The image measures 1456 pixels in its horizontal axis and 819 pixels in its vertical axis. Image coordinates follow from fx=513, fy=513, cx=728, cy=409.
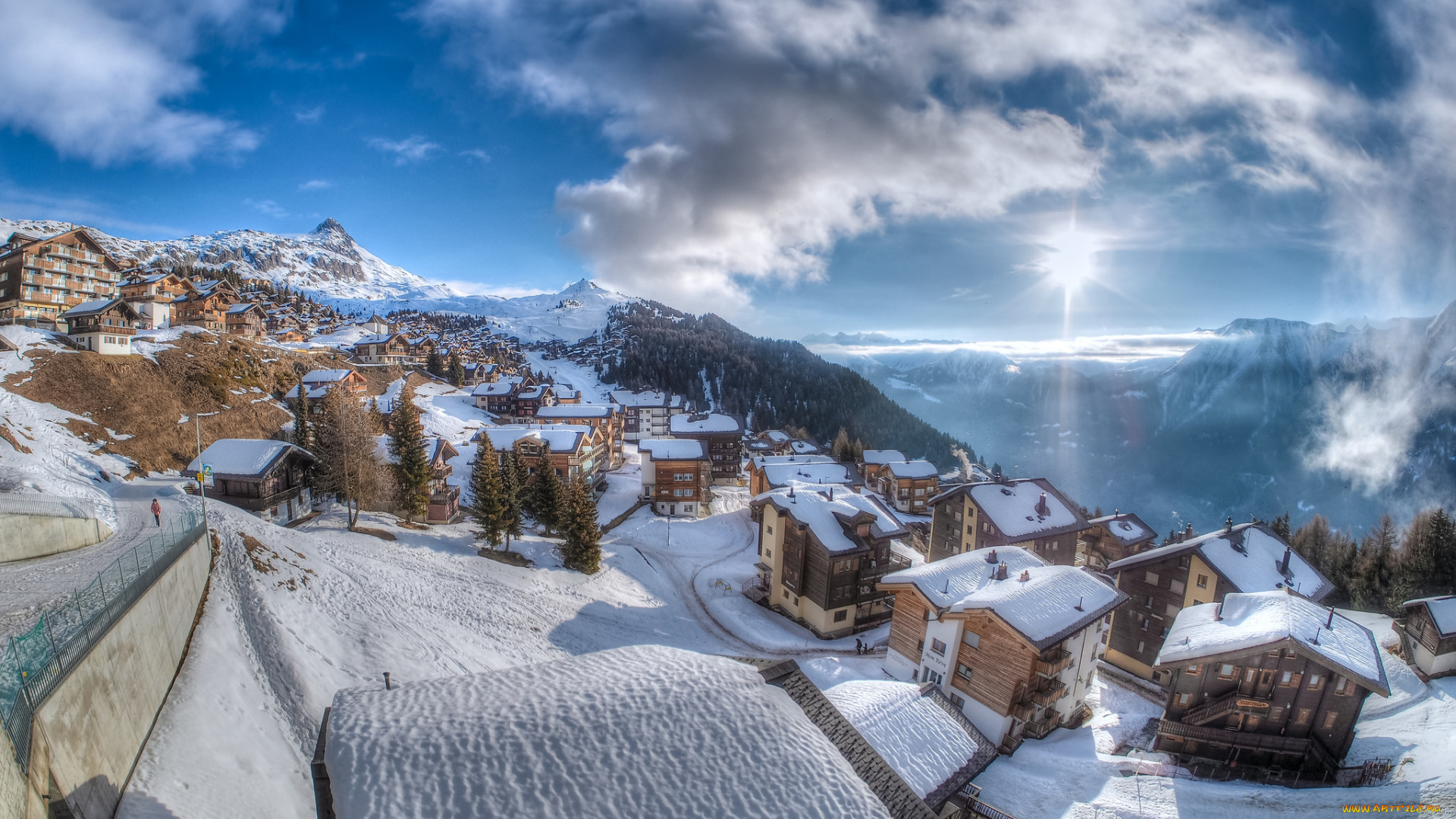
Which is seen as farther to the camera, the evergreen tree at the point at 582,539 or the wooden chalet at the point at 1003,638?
the evergreen tree at the point at 582,539

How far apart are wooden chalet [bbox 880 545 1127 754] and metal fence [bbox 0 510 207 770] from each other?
29566 mm

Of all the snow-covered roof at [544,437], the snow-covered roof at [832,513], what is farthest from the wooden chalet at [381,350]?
the snow-covered roof at [832,513]

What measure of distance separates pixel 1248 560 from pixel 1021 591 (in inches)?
751

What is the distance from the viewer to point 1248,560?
32.2 metres

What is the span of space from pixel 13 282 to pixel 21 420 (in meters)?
42.9

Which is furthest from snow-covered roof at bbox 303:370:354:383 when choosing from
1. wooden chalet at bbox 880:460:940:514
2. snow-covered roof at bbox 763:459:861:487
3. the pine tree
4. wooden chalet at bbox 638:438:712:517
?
wooden chalet at bbox 880:460:940:514

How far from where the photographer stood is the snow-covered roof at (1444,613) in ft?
103

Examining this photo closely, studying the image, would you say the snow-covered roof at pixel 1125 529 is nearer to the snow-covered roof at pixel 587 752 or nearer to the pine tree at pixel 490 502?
the snow-covered roof at pixel 587 752

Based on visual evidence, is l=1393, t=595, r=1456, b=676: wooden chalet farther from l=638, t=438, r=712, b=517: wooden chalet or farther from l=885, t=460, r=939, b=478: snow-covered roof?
l=638, t=438, r=712, b=517: wooden chalet

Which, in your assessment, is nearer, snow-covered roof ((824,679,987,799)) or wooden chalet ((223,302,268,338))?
snow-covered roof ((824,679,987,799))

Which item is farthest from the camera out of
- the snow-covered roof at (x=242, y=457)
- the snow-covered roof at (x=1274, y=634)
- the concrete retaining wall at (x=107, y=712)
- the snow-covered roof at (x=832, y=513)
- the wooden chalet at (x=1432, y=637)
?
the snow-covered roof at (x=832, y=513)

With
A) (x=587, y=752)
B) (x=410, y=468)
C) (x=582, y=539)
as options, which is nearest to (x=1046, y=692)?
(x=587, y=752)

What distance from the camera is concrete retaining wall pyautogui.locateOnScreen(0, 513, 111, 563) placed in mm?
18828

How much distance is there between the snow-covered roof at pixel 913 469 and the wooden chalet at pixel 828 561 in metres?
35.7
